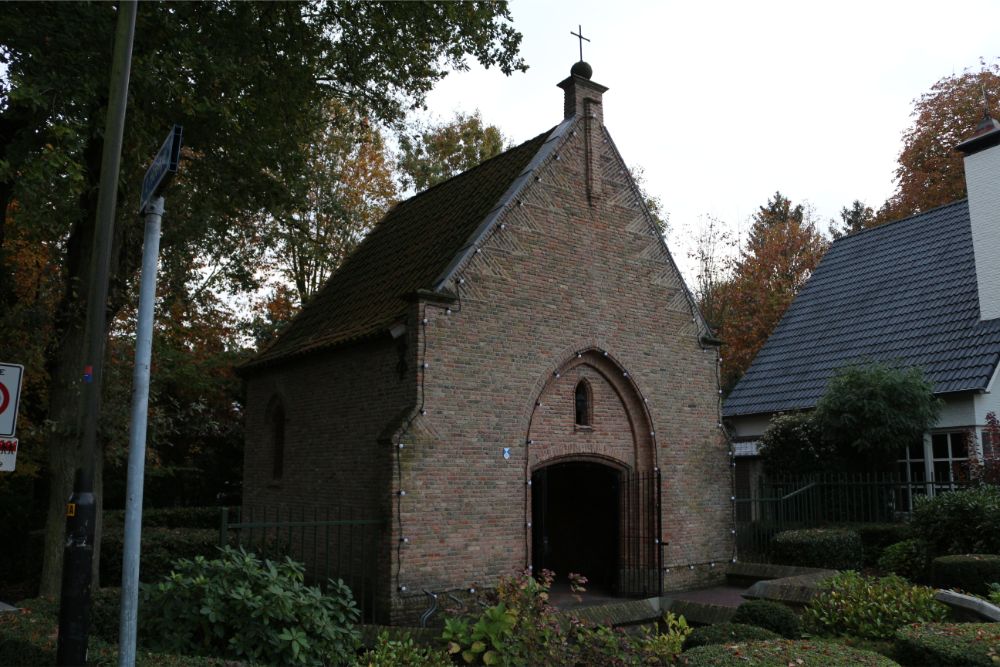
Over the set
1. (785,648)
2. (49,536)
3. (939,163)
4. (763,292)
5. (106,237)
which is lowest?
(785,648)

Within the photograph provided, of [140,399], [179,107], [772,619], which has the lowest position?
[772,619]

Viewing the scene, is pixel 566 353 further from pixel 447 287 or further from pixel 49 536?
pixel 49 536

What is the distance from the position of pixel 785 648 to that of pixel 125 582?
668cm

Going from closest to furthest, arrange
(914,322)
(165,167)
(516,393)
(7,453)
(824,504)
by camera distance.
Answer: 1. (165,167)
2. (7,453)
3. (516,393)
4. (824,504)
5. (914,322)

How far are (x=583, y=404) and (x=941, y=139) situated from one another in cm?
2490

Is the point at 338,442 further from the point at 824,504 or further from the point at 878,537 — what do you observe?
the point at 824,504

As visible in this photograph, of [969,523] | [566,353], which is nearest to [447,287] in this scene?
[566,353]

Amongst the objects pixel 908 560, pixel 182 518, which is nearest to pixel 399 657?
pixel 908 560

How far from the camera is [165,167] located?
21.0 ft

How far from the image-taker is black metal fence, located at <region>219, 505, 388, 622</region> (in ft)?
37.7

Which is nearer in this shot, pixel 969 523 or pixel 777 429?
pixel 969 523

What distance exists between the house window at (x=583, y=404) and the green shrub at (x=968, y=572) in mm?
6073

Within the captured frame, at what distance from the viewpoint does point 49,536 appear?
40.9 ft

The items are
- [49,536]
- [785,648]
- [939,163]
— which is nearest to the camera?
[785,648]
